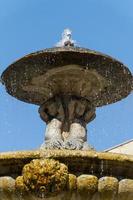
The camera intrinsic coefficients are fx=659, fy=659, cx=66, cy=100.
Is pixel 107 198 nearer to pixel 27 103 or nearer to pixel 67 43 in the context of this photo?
pixel 67 43

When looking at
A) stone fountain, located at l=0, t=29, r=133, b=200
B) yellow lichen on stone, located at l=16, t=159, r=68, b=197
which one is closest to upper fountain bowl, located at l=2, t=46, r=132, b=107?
stone fountain, located at l=0, t=29, r=133, b=200

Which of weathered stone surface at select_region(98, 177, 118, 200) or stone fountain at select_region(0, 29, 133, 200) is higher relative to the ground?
stone fountain at select_region(0, 29, 133, 200)

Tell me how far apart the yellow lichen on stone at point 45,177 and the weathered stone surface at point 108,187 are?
403 millimetres

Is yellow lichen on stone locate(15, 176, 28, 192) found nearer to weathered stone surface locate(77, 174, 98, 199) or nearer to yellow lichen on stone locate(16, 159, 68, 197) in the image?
yellow lichen on stone locate(16, 159, 68, 197)

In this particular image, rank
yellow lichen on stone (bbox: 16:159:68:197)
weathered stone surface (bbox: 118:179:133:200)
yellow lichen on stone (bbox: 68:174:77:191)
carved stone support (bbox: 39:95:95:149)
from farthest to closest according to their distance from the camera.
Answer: carved stone support (bbox: 39:95:95:149) < weathered stone surface (bbox: 118:179:133:200) < yellow lichen on stone (bbox: 68:174:77:191) < yellow lichen on stone (bbox: 16:159:68:197)

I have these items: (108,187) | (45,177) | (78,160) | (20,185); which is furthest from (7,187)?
(108,187)

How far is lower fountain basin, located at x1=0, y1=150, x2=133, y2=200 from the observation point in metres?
7.23

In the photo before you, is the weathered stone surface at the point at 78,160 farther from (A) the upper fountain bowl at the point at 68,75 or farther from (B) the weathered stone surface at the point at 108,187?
(A) the upper fountain bowl at the point at 68,75

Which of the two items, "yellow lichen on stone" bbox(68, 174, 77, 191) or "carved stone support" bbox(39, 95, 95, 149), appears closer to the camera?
"yellow lichen on stone" bbox(68, 174, 77, 191)

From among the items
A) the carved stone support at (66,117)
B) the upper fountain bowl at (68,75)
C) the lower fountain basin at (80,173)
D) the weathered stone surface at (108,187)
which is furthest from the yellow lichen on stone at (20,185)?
the upper fountain bowl at (68,75)

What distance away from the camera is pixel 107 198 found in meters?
7.32

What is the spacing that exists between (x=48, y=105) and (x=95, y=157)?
8.57 ft

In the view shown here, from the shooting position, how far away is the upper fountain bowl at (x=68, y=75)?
9320 mm

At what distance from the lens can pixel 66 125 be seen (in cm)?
953
